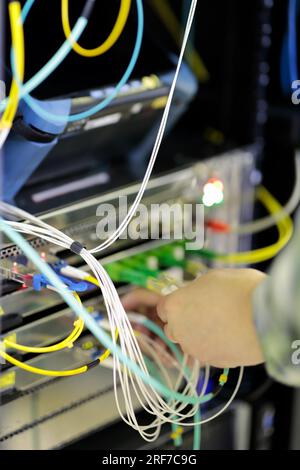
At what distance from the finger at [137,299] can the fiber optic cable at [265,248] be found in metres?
0.17

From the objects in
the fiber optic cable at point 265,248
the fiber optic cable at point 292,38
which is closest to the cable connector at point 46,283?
the fiber optic cable at point 265,248

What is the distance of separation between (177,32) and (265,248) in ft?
1.52

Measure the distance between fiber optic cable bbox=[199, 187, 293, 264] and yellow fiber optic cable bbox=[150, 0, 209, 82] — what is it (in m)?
0.27

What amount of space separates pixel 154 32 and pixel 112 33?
268 mm

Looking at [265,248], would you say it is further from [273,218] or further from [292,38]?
[292,38]

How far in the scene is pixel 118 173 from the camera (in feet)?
4.50

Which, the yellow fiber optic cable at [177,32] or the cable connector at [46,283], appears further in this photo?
the yellow fiber optic cable at [177,32]

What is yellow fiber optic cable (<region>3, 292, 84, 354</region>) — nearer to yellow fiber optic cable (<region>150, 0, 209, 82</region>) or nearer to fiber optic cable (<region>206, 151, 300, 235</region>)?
fiber optic cable (<region>206, 151, 300, 235</region>)

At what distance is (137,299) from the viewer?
1278 mm

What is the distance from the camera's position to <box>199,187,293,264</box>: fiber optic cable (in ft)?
4.75

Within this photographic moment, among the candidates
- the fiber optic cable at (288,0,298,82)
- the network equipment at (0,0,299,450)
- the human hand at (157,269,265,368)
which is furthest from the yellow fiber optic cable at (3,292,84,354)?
the fiber optic cable at (288,0,298,82)

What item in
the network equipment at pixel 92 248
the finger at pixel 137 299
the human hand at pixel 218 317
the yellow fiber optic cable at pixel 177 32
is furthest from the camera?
the yellow fiber optic cable at pixel 177 32

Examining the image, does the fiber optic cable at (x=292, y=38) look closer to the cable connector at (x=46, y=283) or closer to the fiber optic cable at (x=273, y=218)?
the fiber optic cable at (x=273, y=218)

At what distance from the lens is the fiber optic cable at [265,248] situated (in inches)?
56.9
